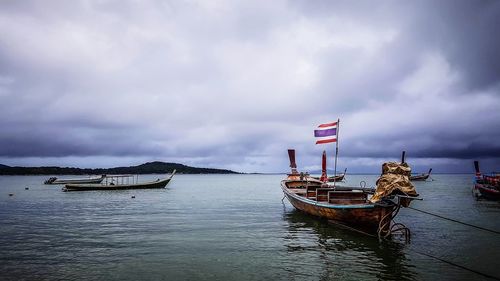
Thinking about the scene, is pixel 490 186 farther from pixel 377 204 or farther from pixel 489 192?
pixel 377 204

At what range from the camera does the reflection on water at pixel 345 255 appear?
1241 centimetres

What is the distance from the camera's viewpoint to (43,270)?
42.1 feet

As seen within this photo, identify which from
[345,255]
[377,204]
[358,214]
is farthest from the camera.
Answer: [358,214]

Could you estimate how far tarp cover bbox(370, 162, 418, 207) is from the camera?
640 inches

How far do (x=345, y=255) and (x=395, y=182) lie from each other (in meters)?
4.49

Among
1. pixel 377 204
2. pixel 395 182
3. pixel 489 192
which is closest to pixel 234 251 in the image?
pixel 377 204

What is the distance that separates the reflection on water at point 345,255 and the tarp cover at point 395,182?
8.30 ft

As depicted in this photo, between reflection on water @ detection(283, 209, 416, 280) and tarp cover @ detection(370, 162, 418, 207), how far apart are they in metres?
2.53

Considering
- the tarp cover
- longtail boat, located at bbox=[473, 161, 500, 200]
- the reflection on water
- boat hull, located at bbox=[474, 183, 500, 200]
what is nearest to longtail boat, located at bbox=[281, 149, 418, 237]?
the tarp cover

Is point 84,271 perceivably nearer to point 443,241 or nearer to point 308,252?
point 308,252

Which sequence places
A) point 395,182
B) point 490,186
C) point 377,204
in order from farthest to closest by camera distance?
1. point 490,186
2. point 377,204
3. point 395,182

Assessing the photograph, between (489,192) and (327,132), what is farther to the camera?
(489,192)

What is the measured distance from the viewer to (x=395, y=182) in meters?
16.5

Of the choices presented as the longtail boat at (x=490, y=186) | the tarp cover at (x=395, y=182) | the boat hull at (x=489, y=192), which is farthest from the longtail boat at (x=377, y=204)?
the boat hull at (x=489, y=192)
